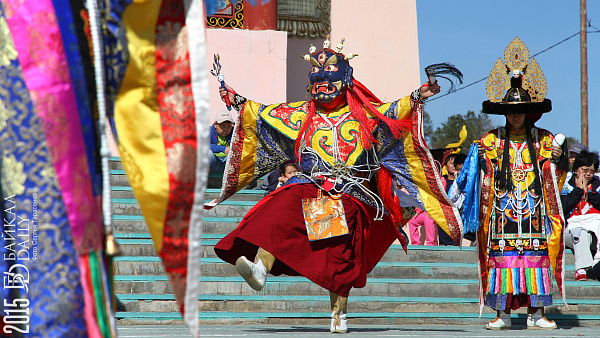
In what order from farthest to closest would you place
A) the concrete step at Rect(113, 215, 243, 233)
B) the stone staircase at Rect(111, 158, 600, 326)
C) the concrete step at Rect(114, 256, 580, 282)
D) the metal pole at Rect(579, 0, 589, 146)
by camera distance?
1. the metal pole at Rect(579, 0, 589, 146)
2. the concrete step at Rect(113, 215, 243, 233)
3. the concrete step at Rect(114, 256, 580, 282)
4. the stone staircase at Rect(111, 158, 600, 326)

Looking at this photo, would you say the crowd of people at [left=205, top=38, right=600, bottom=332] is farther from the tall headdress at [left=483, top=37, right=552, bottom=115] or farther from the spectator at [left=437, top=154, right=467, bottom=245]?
the spectator at [left=437, top=154, right=467, bottom=245]

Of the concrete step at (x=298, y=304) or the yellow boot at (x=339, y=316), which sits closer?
the yellow boot at (x=339, y=316)

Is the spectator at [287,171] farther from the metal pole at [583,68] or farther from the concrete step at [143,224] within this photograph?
the metal pole at [583,68]

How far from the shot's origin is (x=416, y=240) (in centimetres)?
A: 1066

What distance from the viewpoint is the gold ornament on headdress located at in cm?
745

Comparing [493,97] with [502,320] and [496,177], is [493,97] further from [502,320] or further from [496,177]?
[502,320]

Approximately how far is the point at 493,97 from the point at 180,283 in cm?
558

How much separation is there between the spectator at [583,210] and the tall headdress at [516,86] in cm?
201

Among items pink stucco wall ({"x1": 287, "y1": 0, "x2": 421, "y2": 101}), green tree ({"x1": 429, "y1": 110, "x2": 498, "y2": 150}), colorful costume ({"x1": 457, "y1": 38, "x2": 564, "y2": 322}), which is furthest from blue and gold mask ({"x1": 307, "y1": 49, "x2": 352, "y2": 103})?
green tree ({"x1": 429, "y1": 110, "x2": 498, "y2": 150})

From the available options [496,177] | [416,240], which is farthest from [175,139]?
[416,240]

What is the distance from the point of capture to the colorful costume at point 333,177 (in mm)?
6258

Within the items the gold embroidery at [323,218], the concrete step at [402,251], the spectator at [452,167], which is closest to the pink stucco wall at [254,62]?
the spectator at [452,167]

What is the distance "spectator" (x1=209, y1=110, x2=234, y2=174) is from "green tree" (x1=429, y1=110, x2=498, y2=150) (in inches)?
912

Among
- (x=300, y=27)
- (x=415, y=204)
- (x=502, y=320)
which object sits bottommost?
(x=502, y=320)
